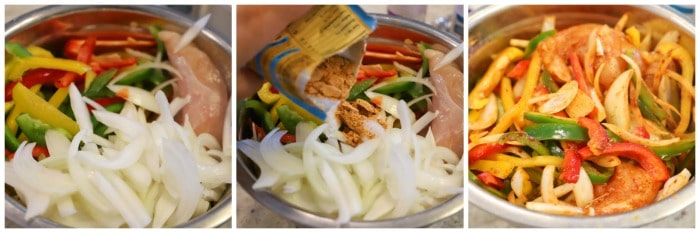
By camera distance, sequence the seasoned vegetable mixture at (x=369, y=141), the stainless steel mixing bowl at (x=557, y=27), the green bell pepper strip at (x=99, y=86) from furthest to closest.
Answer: the green bell pepper strip at (x=99, y=86) < the seasoned vegetable mixture at (x=369, y=141) < the stainless steel mixing bowl at (x=557, y=27)

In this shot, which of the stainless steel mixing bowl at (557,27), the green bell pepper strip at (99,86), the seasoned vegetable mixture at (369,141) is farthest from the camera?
the green bell pepper strip at (99,86)

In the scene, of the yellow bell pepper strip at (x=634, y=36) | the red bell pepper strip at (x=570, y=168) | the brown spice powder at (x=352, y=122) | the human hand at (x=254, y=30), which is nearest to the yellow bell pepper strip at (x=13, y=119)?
the human hand at (x=254, y=30)

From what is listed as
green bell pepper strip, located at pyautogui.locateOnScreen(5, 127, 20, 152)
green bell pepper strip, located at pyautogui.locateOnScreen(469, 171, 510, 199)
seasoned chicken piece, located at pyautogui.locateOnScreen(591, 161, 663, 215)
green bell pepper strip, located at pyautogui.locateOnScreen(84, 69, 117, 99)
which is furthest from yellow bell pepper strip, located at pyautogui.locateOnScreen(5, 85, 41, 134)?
seasoned chicken piece, located at pyautogui.locateOnScreen(591, 161, 663, 215)

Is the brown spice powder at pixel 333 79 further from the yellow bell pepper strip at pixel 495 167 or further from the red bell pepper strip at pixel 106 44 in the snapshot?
the red bell pepper strip at pixel 106 44

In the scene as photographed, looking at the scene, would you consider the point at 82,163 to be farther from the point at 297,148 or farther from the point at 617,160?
the point at 617,160

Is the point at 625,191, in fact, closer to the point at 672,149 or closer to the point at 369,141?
the point at 672,149

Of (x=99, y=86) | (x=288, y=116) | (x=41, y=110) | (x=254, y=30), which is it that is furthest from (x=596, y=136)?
(x=41, y=110)
